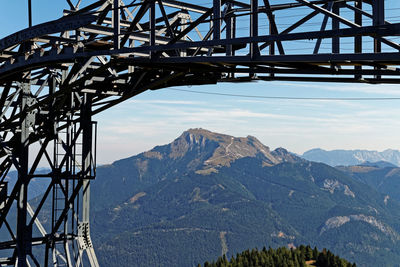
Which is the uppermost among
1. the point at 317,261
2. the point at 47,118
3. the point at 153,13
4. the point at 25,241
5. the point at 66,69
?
the point at 153,13

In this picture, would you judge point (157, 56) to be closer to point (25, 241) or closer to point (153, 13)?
point (153, 13)

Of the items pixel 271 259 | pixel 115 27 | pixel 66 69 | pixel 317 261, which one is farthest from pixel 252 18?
pixel 317 261

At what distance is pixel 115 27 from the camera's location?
53.6 feet

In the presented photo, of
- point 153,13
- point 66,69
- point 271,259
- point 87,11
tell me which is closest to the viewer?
point 153,13

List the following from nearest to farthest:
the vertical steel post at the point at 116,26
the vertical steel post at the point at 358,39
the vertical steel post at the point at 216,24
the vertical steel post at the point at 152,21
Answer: the vertical steel post at the point at 216,24 → the vertical steel post at the point at 358,39 → the vertical steel post at the point at 152,21 → the vertical steel post at the point at 116,26

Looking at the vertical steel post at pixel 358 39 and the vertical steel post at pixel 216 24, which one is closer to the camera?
the vertical steel post at pixel 216 24

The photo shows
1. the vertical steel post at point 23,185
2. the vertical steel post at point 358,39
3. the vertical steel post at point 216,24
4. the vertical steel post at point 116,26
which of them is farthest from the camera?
the vertical steel post at point 23,185

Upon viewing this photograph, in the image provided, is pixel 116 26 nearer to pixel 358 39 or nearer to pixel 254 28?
pixel 254 28

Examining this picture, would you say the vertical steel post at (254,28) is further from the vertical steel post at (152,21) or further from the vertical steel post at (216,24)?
the vertical steel post at (152,21)

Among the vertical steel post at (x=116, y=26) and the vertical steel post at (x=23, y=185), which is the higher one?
the vertical steel post at (x=116, y=26)

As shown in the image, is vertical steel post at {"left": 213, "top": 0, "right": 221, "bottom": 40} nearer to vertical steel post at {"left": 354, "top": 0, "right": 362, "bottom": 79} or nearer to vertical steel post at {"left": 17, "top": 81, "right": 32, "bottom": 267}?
vertical steel post at {"left": 354, "top": 0, "right": 362, "bottom": 79}

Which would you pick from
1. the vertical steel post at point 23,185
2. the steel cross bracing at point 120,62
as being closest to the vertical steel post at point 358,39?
the steel cross bracing at point 120,62

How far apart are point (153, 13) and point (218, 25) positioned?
2276 mm

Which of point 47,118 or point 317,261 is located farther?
point 317,261
